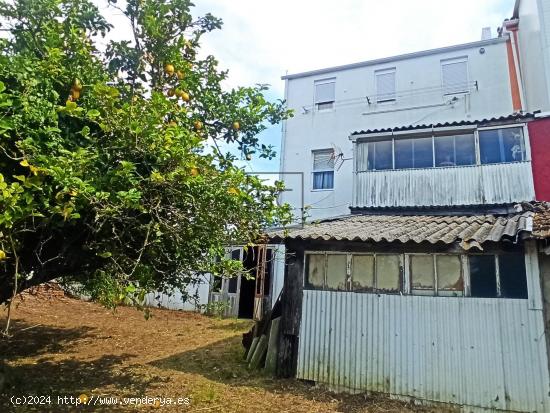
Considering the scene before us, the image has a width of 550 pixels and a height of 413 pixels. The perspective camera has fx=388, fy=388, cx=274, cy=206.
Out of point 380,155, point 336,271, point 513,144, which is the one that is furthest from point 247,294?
point 513,144

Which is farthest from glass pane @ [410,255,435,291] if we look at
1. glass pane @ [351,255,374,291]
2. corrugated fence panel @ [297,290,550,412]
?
glass pane @ [351,255,374,291]

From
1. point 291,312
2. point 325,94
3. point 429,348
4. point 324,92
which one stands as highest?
point 324,92

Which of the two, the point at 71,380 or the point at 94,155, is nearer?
the point at 94,155

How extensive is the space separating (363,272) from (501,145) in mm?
6035

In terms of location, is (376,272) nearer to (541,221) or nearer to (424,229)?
(424,229)

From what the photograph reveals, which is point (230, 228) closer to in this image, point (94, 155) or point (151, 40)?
point (94, 155)

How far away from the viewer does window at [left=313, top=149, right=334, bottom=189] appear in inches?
671

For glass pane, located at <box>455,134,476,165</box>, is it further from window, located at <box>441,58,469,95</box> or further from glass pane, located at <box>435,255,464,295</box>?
window, located at <box>441,58,469,95</box>

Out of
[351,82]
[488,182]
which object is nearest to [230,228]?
[488,182]

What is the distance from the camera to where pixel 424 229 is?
8.39 m

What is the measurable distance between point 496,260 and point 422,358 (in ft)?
7.43

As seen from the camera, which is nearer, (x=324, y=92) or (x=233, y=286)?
(x=233, y=286)

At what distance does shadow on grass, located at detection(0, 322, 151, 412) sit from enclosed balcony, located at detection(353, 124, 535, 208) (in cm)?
779

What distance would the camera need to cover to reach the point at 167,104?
4473 millimetres
